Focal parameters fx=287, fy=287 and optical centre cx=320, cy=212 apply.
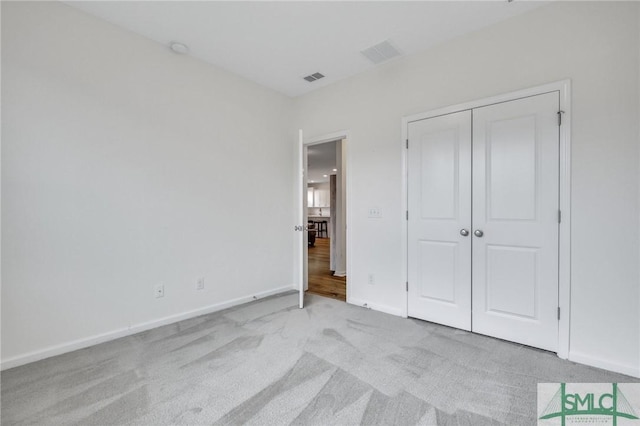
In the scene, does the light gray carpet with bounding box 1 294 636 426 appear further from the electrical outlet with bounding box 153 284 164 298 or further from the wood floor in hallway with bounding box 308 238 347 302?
the wood floor in hallway with bounding box 308 238 347 302

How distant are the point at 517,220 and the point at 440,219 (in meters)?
0.63

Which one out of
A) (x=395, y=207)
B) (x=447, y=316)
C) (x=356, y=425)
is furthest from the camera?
(x=395, y=207)

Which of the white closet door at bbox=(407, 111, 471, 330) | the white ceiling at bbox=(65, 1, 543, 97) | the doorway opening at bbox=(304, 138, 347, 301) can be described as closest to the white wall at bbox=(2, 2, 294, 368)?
the white ceiling at bbox=(65, 1, 543, 97)

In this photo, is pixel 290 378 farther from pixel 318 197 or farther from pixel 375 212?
pixel 318 197

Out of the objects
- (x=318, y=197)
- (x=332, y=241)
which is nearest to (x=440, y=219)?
(x=332, y=241)

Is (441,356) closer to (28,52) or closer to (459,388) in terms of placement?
(459,388)

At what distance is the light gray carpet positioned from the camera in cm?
159

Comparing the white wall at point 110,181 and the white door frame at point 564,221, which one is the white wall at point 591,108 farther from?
the white wall at point 110,181

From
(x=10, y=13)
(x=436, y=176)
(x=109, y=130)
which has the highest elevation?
(x=10, y=13)

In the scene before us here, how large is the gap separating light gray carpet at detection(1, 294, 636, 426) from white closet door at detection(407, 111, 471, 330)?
0.89ft

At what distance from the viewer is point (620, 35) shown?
2014 mm

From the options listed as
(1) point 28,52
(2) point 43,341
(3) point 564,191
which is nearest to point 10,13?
(1) point 28,52

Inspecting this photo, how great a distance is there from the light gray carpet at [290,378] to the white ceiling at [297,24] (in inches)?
109

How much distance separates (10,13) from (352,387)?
3519 millimetres
